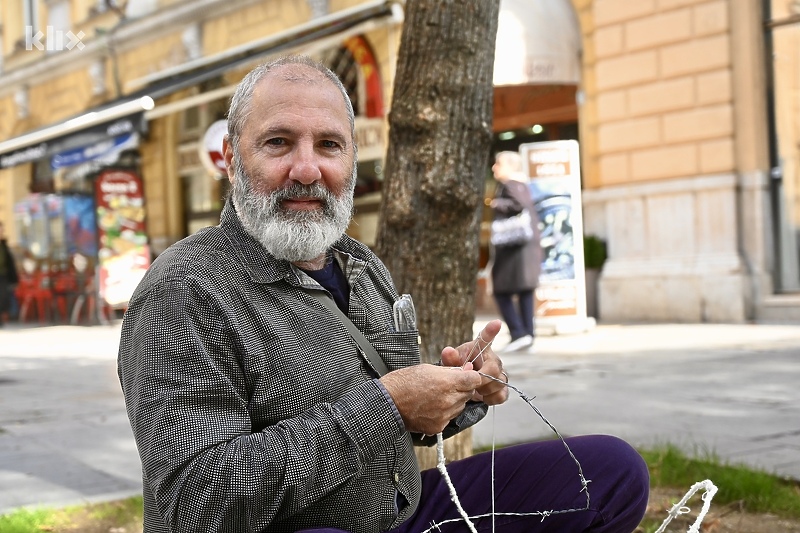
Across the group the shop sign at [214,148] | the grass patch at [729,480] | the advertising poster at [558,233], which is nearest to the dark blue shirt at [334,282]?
the grass patch at [729,480]

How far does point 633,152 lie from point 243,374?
11.2 meters

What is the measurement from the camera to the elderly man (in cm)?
167

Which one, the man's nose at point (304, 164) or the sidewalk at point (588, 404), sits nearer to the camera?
the man's nose at point (304, 164)

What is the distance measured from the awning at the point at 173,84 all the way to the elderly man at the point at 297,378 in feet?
39.2

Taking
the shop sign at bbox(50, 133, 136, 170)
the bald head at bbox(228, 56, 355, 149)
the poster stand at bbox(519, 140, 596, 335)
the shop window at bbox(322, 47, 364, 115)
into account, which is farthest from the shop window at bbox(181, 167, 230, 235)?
the bald head at bbox(228, 56, 355, 149)

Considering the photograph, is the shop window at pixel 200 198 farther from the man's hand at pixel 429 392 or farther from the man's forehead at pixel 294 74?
the man's hand at pixel 429 392

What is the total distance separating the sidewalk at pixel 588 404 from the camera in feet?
14.4

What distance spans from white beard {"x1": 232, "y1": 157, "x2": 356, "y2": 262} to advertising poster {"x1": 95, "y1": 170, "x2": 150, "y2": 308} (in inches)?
569

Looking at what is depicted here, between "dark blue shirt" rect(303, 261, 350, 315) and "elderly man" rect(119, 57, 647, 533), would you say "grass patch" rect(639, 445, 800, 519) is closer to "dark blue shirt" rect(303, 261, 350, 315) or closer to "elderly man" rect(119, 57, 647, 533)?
"elderly man" rect(119, 57, 647, 533)

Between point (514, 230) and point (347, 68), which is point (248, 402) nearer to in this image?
point (514, 230)

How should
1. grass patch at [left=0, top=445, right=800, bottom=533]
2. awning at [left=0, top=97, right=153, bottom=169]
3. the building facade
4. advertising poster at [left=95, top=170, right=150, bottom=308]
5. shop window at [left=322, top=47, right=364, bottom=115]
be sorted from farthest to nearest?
advertising poster at [left=95, top=170, right=150, bottom=308] < awning at [left=0, top=97, right=153, bottom=169] < shop window at [left=322, top=47, right=364, bottom=115] < the building facade < grass patch at [left=0, top=445, right=800, bottom=533]

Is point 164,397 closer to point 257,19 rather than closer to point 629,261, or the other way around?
point 629,261

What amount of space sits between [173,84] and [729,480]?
1400cm

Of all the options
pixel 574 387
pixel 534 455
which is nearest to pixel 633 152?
pixel 574 387
